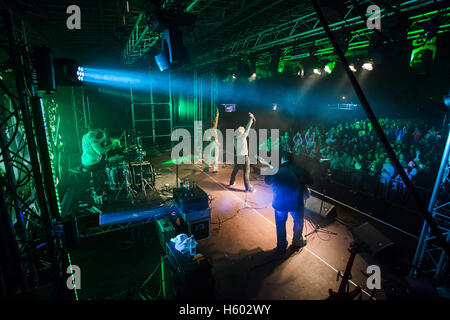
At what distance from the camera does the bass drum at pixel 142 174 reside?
6.92 meters

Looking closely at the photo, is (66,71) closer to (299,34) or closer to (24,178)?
(24,178)

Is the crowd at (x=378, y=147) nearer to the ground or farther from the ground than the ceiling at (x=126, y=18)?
nearer to the ground

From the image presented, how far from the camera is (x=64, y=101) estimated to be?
10.3m

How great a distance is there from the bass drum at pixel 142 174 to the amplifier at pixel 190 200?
8.16 ft

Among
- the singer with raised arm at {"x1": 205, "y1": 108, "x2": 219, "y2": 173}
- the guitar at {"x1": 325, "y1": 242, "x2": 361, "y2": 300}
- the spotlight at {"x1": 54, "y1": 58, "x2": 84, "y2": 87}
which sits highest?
the spotlight at {"x1": 54, "y1": 58, "x2": 84, "y2": 87}

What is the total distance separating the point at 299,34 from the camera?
5215 mm

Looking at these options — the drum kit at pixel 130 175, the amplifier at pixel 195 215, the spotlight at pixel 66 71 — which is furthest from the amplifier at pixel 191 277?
the drum kit at pixel 130 175

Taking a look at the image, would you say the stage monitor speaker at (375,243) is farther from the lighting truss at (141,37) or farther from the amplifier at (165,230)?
the lighting truss at (141,37)

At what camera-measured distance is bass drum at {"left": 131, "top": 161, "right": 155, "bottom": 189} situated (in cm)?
692

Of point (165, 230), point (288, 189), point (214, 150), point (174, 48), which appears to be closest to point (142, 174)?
point (214, 150)

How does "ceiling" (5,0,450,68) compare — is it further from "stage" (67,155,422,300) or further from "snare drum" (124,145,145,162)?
"stage" (67,155,422,300)

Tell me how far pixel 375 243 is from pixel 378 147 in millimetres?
5004

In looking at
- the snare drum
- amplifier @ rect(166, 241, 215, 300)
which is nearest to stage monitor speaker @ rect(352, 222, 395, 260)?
amplifier @ rect(166, 241, 215, 300)

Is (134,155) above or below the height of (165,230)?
above
